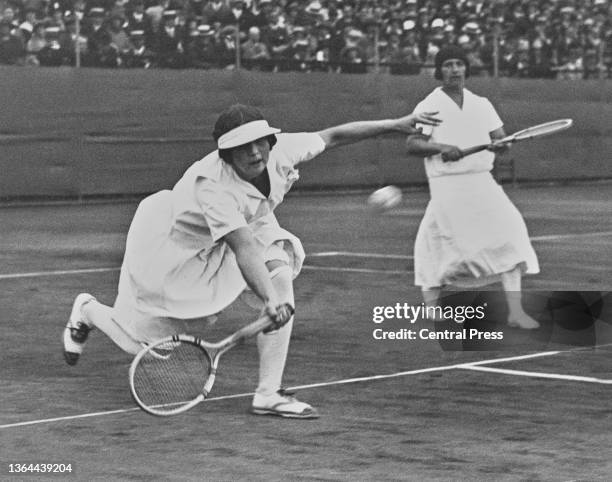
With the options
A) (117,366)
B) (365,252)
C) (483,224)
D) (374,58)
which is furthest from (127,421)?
(374,58)

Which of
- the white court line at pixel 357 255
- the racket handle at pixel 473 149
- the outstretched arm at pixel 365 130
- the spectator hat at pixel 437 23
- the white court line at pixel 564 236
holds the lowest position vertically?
the white court line at pixel 564 236

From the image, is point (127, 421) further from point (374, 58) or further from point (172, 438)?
point (374, 58)

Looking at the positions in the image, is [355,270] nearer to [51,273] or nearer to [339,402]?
[51,273]

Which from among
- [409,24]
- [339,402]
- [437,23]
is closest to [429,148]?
[339,402]

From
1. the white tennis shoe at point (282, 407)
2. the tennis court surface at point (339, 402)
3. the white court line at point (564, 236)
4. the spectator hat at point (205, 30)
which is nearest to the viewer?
the tennis court surface at point (339, 402)

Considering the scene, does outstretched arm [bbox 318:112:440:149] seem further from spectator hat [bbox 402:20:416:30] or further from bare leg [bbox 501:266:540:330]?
spectator hat [bbox 402:20:416:30]

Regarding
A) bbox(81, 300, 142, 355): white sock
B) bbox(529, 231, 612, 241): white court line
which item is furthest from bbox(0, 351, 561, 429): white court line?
bbox(529, 231, 612, 241): white court line

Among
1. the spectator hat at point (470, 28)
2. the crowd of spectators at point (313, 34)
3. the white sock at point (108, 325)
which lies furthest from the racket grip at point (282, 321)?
the spectator hat at point (470, 28)

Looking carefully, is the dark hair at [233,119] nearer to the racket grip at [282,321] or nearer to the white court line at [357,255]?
the racket grip at [282,321]
